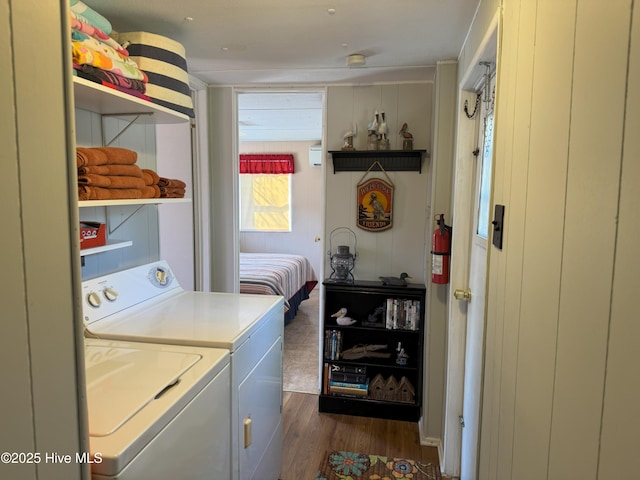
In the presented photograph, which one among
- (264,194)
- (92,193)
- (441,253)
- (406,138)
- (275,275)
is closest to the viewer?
(92,193)

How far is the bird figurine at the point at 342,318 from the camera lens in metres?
2.95

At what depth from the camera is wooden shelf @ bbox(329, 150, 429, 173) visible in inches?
111

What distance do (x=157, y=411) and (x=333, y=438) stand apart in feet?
6.05

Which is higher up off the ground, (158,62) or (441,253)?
(158,62)

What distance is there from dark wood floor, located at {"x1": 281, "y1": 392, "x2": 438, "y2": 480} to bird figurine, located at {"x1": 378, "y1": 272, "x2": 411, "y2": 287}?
92cm

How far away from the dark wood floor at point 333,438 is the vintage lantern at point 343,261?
0.94 m

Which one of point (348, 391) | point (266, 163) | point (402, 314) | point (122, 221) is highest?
point (266, 163)

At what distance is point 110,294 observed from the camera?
1789 millimetres

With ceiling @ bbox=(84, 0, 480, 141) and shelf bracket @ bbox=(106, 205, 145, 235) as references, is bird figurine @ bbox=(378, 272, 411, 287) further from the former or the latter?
shelf bracket @ bbox=(106, 205, 145, 235)

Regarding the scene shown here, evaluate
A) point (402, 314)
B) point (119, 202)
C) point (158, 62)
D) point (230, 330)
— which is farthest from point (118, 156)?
point (402, 314)

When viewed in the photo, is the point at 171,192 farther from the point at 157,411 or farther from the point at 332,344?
the point at 332,344

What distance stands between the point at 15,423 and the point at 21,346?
10cm

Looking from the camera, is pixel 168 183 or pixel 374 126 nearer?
pixel 168 183

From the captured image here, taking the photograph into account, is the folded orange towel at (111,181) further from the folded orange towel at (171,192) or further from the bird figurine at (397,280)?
the bird figurine at (397,280)
